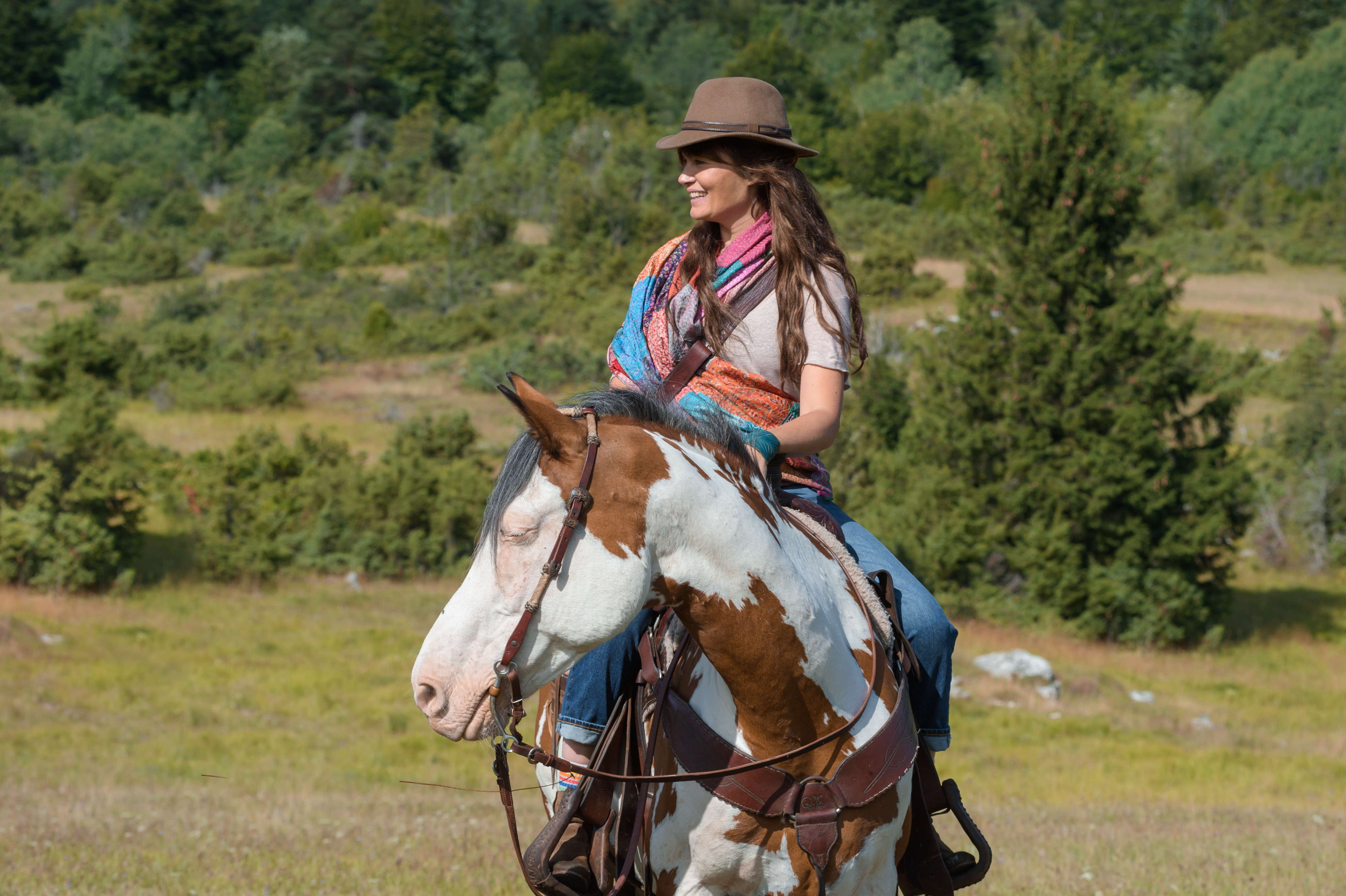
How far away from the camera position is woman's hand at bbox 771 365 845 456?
305 cm

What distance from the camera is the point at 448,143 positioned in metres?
68.6

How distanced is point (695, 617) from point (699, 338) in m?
1.02

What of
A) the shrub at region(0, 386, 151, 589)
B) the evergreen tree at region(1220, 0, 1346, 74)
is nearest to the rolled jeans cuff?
the shrub at region(0, 386, 151, 589)

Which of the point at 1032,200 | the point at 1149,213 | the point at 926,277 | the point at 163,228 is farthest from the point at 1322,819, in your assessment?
the point at 163,228

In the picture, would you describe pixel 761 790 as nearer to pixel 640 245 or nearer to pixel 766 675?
pixel 766 675

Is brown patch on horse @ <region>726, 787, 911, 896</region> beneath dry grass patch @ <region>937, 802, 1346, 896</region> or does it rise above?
above

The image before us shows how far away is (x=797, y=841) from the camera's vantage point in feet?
Answer: 9.29

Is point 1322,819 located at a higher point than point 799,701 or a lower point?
lower

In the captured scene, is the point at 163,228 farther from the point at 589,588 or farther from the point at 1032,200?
the point at 589,588

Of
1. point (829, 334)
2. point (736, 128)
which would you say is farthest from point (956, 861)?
point (736, 128)

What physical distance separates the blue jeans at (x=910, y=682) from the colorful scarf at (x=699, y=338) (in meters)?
0.29

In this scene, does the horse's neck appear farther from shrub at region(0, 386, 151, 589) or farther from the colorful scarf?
shrub at region(0, 386, 151, 589)

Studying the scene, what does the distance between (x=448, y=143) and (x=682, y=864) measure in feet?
229

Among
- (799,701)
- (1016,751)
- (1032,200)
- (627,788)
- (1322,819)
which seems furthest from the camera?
(1032,200)
